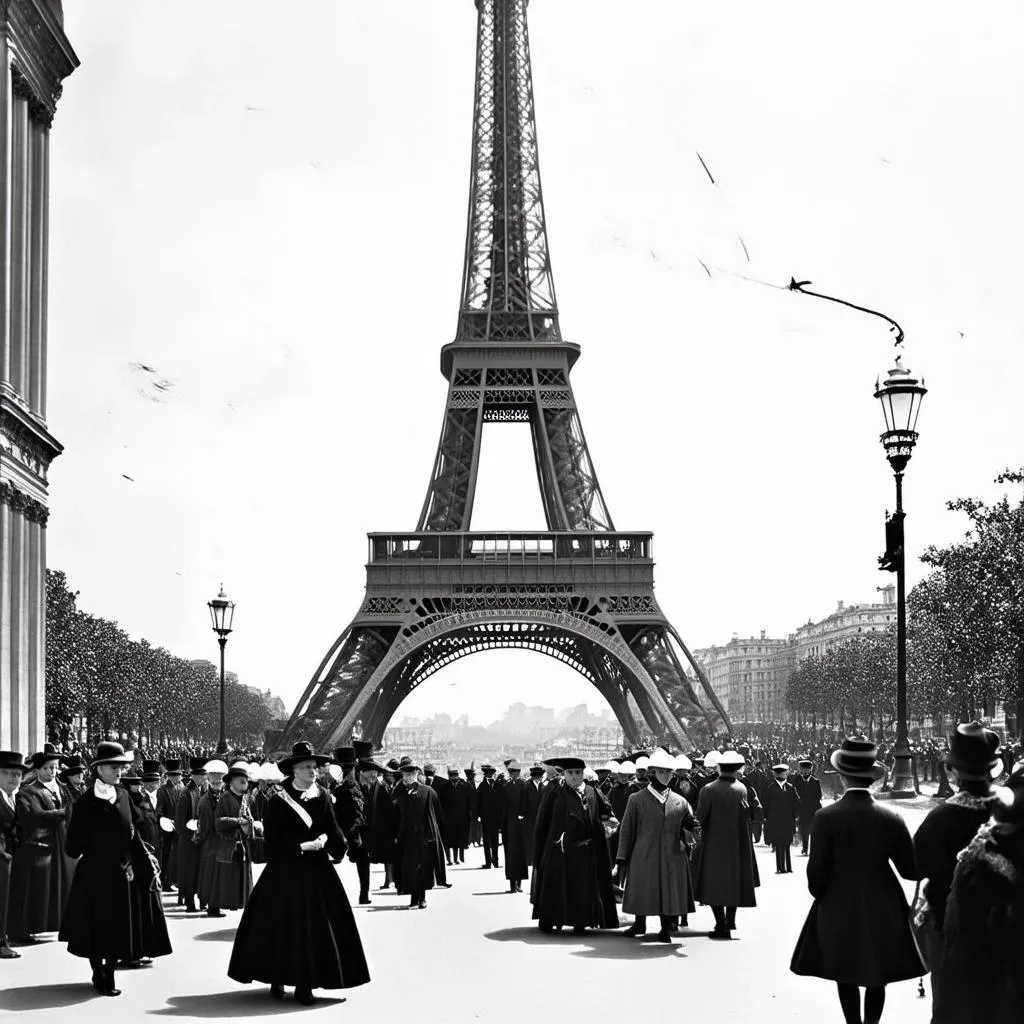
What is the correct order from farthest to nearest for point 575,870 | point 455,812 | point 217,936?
point 455,812
point 217,936
point 575,870

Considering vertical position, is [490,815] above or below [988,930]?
below

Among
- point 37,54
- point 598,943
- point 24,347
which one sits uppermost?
point 37,54

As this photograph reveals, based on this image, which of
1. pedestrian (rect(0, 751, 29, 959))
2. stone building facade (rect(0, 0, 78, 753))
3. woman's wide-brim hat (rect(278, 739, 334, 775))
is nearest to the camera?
woman's wide-brim hat (rect(278, 739, 334, 775))

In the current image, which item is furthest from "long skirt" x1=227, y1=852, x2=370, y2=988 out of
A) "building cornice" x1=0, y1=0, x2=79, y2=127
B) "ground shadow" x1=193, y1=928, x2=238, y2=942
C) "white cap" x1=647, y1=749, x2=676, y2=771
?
"building cornice" x1=0, y1=0, x2=79, y2=127

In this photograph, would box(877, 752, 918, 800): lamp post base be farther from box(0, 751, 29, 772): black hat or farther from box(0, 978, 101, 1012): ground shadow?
box(0, 978, 101, 1012): ground shadow

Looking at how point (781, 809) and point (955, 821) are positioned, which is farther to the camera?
point (781, 809)

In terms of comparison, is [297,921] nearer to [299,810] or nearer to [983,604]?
[299,810]

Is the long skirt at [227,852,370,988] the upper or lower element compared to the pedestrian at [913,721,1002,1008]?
lower

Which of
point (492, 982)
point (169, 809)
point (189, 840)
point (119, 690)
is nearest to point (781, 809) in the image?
point (169, 809)
